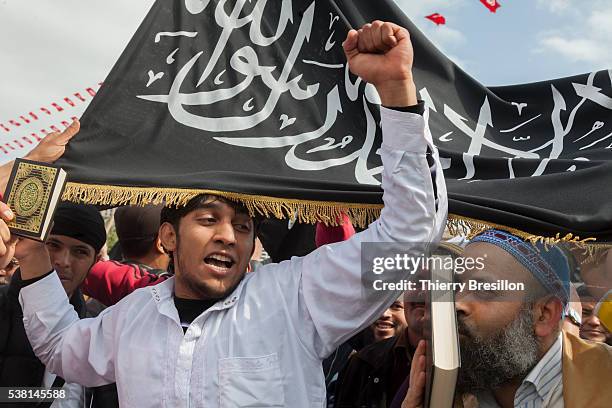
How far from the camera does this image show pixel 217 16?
8.70 ft

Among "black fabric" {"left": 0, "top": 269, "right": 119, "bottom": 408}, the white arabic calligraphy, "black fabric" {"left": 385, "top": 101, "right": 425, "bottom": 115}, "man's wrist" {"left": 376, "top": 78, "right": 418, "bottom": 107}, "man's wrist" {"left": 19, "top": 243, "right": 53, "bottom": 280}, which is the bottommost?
"black fabric" {"left": 0, "top": 269, "right": 119, "bottom": 408}

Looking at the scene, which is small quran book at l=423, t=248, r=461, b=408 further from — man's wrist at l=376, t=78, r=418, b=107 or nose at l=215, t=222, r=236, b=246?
nose at l=215, t=222, r=236, b=246

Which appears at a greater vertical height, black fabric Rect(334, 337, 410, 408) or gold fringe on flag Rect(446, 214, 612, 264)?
gold fringe on flag Rect(446, 214, 612, 264)

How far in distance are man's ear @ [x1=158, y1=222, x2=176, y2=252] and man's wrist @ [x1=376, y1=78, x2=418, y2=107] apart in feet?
3.12

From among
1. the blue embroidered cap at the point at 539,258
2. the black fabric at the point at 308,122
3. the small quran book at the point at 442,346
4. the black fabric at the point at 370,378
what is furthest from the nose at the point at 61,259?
the small quran book at the point at 442,346

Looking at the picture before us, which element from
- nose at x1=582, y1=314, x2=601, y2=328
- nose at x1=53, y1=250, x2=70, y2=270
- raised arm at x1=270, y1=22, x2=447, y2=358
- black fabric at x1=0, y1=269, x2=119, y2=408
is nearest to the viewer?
raised arm at x1=270, y1=22, x2=447, y2=358

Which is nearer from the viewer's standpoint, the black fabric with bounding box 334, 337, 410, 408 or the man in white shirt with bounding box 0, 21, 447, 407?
the man in white shirt with bounding box 0, 21, 447, 407

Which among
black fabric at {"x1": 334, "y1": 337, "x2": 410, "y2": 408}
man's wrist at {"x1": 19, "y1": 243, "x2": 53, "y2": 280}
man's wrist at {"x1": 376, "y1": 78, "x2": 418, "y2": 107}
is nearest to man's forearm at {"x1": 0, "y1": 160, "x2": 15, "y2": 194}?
man's wrist at {"x1": 19, "y1": 243, "x2": 53, "y2": 280}

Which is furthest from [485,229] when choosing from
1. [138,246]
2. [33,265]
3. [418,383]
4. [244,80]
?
[138,246]

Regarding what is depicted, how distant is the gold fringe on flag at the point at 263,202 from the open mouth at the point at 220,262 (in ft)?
0.61

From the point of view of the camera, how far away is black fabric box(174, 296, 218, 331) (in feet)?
7.31

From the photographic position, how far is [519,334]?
2109mm

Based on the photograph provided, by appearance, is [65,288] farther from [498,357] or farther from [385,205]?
[498,357]

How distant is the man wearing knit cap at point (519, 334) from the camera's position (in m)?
1.95
